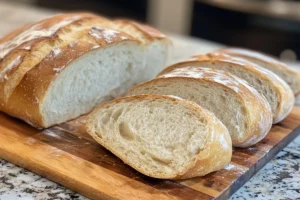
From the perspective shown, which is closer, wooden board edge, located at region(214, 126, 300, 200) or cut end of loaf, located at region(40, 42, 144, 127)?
wooden board edge, located at region(214, 126, 300, 200)

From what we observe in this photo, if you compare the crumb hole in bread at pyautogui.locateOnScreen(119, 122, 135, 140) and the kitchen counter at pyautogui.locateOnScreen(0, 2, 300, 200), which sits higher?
the crumb hole in bread at pyautogui.locateOnScreen(119, 122, 135, 140)

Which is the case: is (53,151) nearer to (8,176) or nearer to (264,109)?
(8,176)

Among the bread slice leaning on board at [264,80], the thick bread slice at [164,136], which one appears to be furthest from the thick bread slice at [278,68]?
the thick bread slice at [164,136]

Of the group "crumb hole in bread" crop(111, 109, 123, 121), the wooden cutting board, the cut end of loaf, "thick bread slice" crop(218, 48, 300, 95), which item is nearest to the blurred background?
"thick bread slice" crop(218, 48, 300, 95)

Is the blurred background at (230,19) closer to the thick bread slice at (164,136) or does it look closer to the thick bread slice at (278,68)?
the thick bread slice at (278,68)

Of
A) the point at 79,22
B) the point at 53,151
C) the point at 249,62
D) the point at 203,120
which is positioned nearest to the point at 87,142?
the point at 53,151

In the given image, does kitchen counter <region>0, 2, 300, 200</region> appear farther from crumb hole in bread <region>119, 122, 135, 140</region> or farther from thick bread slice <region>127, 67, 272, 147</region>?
crumb hole in bread <region>119, 122, 135, 140</region>
